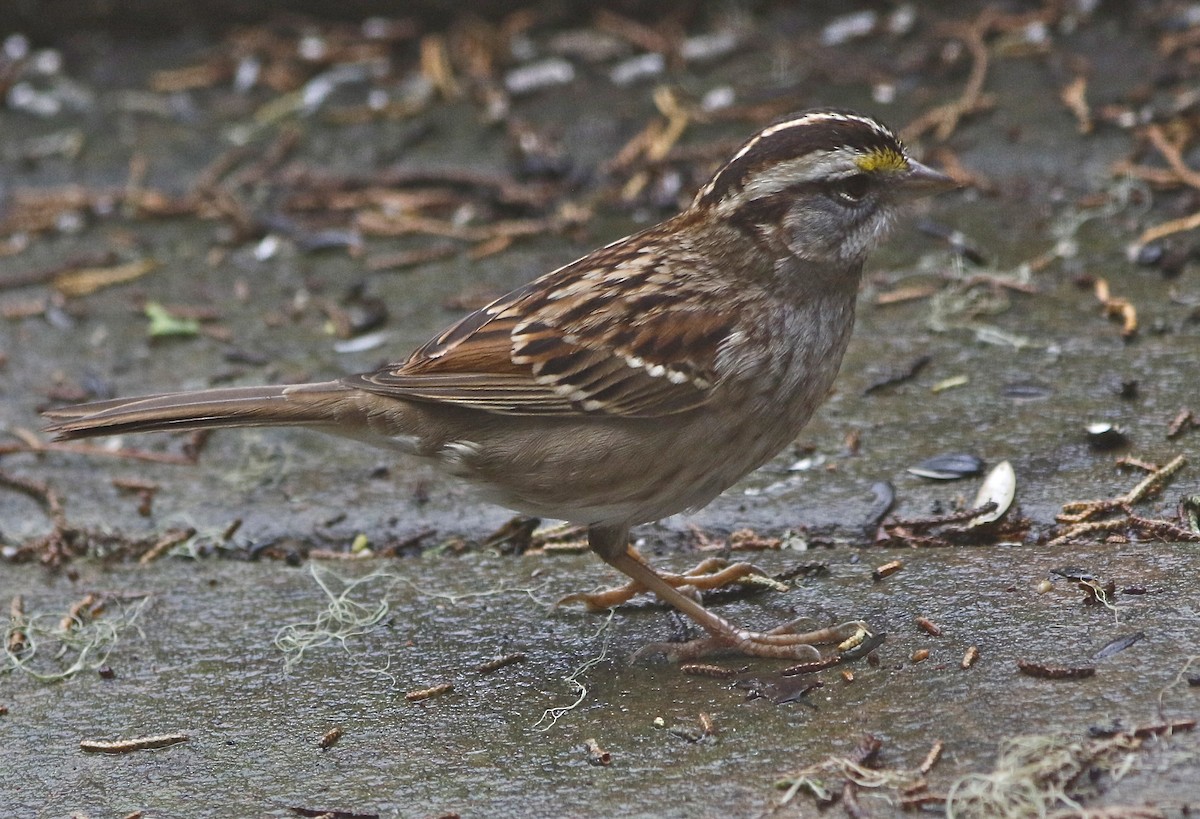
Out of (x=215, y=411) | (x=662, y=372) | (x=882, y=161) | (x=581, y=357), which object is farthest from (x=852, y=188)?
(x=215, y=411)

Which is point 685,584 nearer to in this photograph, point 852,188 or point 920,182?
point 852,188

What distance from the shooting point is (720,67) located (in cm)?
771

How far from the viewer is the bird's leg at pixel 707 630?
3.91m

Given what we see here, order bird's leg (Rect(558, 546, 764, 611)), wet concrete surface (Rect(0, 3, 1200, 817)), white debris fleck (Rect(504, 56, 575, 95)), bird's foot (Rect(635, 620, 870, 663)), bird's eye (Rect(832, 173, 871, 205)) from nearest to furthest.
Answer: wet concrete surface (Rect(0, 3, 1200, 817)) → bird's foot (Rect(635, 620, 870, 663)) → bird's eye (Rect(832, 173, 871, 205)) → bird's leg (Rect(558, 546, 764, 611)) → white debris fleck (Rect(504, 56, 575, 95))

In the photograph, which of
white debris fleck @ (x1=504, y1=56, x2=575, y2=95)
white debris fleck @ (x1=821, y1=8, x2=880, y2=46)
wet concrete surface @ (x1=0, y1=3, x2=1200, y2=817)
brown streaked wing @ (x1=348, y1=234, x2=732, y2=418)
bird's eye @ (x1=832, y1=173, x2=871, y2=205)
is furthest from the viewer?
white debris fleck @ (x1=504, y1=56, x2=575, y2=95)

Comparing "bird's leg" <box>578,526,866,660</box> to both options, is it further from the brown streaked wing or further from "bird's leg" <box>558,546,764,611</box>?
the brown streaked wing

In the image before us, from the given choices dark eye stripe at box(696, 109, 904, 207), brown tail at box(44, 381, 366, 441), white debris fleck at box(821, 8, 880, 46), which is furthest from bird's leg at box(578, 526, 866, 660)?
white debris fleck at box(821, 8, 880, 46)

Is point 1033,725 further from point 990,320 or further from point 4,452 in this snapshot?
point 4,452

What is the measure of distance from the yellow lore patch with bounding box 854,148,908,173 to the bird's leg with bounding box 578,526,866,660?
1242 millimetres

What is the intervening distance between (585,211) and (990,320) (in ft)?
6.78

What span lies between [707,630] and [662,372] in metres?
0.73

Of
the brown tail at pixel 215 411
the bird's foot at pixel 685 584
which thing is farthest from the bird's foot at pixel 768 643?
the brown tail at pixel 215 411

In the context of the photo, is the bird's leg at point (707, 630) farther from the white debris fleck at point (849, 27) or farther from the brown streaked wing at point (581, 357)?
the white debris fleck at point (849, 27)

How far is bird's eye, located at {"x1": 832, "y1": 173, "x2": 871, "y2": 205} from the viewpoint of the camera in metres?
4.18
